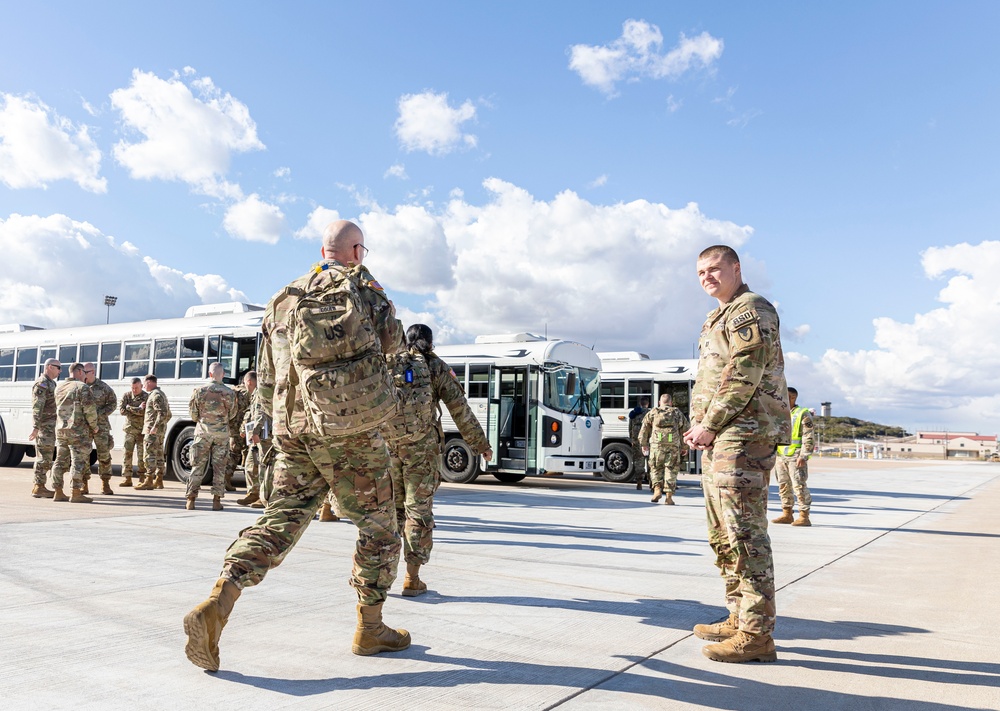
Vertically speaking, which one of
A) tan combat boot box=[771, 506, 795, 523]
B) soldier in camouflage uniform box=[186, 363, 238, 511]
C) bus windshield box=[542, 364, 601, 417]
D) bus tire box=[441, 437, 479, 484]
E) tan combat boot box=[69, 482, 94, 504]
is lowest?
tan combat boot box=[771, 506, 795, 523]

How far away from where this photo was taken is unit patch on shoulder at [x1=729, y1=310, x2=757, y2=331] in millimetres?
3734

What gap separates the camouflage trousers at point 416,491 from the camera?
4938mm

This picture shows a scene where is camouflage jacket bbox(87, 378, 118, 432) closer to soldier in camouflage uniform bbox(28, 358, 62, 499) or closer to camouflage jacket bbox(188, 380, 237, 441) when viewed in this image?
soldier in camouflage uniform bbox(28, 358, 62, 499)

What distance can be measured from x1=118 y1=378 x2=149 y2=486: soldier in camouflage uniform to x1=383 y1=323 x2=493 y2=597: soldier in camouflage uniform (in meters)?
9.74

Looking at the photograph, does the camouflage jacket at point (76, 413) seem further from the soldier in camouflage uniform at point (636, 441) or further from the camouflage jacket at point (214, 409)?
the soldier in camouflage uniform at point (636, 441)

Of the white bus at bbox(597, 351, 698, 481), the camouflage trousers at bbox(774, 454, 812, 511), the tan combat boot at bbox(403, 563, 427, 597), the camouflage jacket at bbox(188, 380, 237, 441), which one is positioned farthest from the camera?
the white bus at bbox(597, 351, 698, 481)

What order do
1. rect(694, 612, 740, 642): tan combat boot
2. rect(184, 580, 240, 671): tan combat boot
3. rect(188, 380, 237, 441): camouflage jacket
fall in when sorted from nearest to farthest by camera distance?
rect(184, 580, 240, 671): tan combat boot → rect(694, 612, 740, 642): tan combat boot → rect(188, 380, 237, 441): camouflage jacket

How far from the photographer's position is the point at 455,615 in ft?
14.5

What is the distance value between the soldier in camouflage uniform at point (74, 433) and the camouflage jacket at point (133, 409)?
10.0ft

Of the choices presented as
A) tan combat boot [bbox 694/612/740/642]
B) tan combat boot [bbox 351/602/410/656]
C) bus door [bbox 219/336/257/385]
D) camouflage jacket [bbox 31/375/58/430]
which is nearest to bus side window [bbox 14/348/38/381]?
bus door [bbox 219/336/257/385]

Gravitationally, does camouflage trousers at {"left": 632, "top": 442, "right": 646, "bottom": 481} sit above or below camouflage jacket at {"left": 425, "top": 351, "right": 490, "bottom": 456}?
below

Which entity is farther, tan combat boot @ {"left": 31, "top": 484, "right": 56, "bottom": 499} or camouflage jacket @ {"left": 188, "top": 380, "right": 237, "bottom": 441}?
tan combat boot @ {"left": 31, "top": 484, "right": 56, "bottom": 499}

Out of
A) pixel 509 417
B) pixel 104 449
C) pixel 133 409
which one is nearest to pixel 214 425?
pixel 104 449

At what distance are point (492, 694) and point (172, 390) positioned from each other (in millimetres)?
12204
